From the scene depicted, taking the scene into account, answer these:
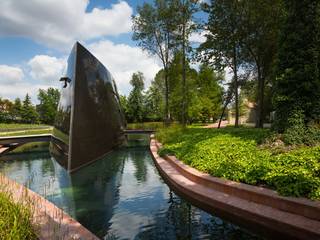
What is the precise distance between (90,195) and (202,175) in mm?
3649

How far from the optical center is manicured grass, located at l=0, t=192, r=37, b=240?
12.6 ft

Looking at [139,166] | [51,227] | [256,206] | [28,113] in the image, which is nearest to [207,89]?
[139,166]

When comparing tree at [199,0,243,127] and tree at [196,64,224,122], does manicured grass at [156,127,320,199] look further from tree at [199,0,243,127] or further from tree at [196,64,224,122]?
tree at [196,64,224,122]

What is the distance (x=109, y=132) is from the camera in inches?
770

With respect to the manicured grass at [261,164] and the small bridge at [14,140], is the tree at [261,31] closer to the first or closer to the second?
the manicured grass at [261,164]

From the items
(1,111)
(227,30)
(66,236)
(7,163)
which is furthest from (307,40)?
(1,111)

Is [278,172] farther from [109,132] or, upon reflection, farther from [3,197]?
[109,132]

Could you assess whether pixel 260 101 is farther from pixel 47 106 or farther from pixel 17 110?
pixel 17 110

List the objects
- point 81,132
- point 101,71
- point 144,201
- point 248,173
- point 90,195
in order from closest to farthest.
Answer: point 248,173, point 144,201, point 90,195, point 81,132, point 101,71

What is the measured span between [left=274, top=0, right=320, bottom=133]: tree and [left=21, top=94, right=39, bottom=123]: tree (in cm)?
6752

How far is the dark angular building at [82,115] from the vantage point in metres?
14.2

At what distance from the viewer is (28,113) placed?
69.3 m

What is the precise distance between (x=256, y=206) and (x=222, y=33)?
1814 centimetres

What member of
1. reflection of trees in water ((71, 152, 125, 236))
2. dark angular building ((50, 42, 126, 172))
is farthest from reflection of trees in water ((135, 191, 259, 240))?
dark angular building ((50, 42, 126, 172))
